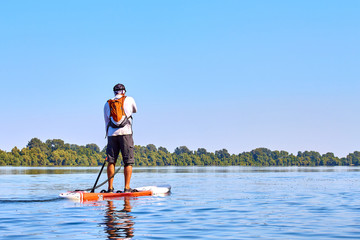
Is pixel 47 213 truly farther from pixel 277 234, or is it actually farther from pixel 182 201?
pixel 277 234

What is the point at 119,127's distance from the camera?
1320 centimetres

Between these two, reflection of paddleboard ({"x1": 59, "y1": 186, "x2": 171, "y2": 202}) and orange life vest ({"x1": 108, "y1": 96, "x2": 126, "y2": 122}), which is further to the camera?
orange life vest ({"x1": 108, "y1": 96, "x2": 126, "y2": 122})

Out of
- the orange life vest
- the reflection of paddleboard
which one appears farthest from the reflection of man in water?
the orange life vest

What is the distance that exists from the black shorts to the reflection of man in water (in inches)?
108

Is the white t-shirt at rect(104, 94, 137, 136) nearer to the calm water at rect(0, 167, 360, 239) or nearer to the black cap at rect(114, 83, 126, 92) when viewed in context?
the black cap at rect(114, 83, 126, 92)

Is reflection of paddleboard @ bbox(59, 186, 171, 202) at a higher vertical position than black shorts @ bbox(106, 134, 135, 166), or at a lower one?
lower

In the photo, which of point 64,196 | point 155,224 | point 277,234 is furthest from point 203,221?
point 64,196

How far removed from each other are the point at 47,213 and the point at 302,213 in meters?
5.10

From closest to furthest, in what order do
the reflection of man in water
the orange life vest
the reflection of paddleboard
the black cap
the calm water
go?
the reflection of man in water
the calm water
the reflection of paddleboard
the orange life vest
the black cap

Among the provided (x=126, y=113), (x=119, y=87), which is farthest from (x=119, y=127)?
(x=119, y=87)

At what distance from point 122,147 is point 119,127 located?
55 cm

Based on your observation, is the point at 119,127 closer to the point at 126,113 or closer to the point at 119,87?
the point at 126,113

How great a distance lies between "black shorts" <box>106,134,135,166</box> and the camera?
13.2m

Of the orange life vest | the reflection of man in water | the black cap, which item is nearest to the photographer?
the reflection of man in water
